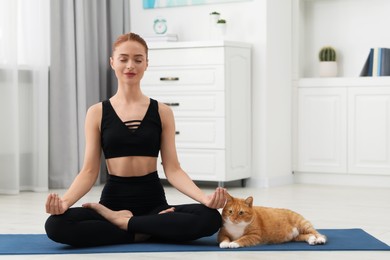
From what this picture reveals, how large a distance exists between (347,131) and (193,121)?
1062 millimetres

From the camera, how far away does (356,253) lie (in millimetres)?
2662

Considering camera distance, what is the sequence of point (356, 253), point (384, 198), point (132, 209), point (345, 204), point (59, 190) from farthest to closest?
point (59, 190) → point (384, 198) → point (345, 204) → point (132, 209) → point (356, 253)

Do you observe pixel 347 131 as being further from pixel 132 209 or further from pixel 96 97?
pixel 132 209

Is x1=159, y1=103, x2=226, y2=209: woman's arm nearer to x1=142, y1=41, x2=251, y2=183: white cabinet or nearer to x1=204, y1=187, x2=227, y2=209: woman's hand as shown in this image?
x1=204, y1=187, x2=227, y2=209: woman's hand

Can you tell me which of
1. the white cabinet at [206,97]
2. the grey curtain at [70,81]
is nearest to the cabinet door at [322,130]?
the white cabinet at [206,97]

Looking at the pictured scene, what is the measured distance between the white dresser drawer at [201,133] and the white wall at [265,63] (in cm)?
36

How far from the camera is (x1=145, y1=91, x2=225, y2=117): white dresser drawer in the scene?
4.88 m

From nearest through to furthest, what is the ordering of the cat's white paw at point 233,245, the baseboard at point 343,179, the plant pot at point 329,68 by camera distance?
1. the cat's white paw at point 233,245
2. the baseboard at point 343,179
3. the plant pot at point 329,68

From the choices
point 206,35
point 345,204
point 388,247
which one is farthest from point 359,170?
point 388,247

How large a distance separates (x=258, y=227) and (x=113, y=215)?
0.53 m

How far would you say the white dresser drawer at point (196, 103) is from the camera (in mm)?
4879

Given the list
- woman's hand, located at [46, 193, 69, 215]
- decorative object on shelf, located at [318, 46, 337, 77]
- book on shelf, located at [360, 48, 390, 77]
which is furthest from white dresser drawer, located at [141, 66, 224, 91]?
woman's hand, located at [46, 193, 69, 215]

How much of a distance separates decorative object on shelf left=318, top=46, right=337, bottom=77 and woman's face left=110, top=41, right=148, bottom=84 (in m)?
2.71

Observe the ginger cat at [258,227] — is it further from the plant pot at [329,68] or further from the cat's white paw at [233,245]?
the plant pot at [329,68]
